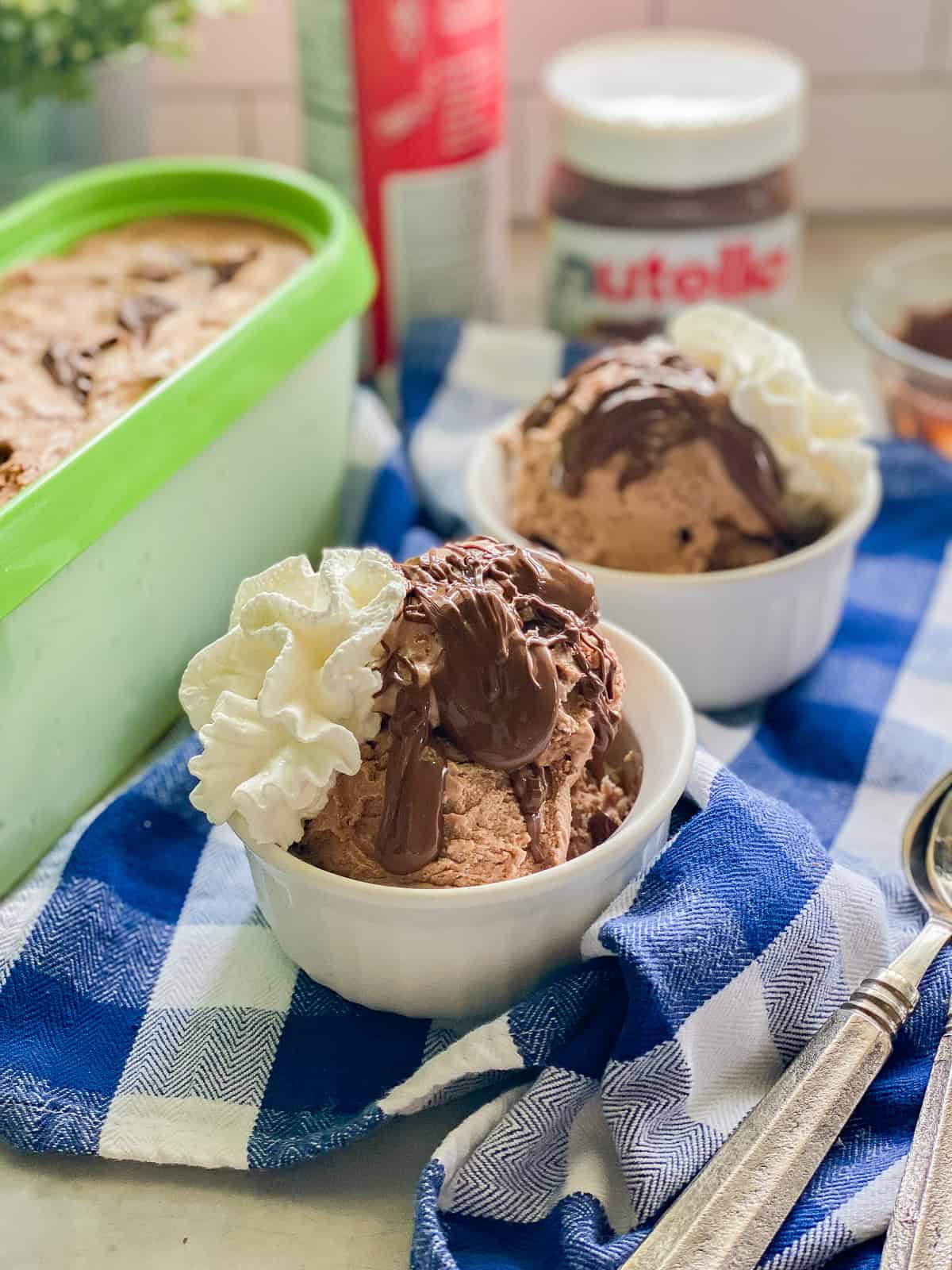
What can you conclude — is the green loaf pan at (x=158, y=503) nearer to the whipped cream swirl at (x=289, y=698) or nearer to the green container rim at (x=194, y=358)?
the green container rim at (x=194, y=358)

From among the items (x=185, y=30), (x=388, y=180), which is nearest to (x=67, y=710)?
(x=388, y=180)

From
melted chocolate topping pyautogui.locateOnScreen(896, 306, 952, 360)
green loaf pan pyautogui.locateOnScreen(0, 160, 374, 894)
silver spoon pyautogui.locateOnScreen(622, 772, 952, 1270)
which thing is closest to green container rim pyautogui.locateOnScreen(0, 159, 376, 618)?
green loaf pan pyautogui.locateOnScreen(0, 160, 374, 894)

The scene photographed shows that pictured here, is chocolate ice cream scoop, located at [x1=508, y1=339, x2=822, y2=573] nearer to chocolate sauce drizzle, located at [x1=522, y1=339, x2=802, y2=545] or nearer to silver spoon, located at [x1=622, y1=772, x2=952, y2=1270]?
chocolate sauce drizzle, located at [x1=522, y1=339, x2=802, y2=545]

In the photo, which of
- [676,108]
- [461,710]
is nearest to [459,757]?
[461,710]

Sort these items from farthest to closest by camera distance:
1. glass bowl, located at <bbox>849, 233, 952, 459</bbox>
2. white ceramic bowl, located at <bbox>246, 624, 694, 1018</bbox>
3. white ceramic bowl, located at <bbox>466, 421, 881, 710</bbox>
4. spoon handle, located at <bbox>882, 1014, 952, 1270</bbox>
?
glass bowl, located at <bbox>849, 233, 952, 459</bbox>, white ceramic bowl, located at <bbox>466, 421, 881, 710</bbox>, white ceramic bowl, located at <bbox>246, 624, 694, 1018</bbox>, spoon handle, located at <bbox>882, 1014, 952, 1270</bbox>

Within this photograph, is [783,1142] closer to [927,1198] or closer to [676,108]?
[927,1198]

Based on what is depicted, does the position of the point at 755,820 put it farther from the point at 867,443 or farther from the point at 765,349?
the point at 867,443
